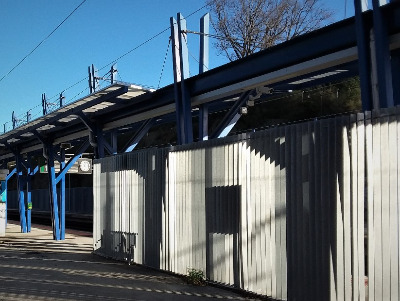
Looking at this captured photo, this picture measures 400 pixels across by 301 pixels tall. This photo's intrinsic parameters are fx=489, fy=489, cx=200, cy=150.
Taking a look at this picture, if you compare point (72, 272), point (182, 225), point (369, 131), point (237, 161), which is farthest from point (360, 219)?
point (72, 272)

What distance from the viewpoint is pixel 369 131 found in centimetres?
606

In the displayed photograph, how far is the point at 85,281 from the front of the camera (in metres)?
9.49

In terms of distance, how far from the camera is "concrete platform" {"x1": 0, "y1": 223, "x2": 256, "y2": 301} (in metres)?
8.09

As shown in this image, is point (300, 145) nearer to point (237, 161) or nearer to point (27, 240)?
point (237, 161)

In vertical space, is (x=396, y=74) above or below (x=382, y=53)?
below

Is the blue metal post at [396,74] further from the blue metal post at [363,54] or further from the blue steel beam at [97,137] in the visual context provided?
the blue steel beam at [97,137]

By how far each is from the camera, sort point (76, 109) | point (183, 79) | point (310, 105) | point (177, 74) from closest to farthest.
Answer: point (183, 79) → point (177, 74) → point (76, 109) → point (310, 105)

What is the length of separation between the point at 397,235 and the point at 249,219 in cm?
278

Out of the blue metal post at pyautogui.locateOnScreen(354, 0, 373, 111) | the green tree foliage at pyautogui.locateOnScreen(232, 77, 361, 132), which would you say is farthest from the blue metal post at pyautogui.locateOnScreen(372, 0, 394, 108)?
the green tree foliage at pyautogui.locateOnScreen(232, 77, 361, 132)

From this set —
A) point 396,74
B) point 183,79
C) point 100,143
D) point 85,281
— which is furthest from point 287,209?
point 100,143

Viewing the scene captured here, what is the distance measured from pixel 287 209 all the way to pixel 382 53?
260cm

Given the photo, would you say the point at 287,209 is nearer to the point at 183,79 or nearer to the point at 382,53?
the point at 382,53

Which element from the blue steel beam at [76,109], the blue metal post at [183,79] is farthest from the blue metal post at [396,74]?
the blue steel beam at [76,109]

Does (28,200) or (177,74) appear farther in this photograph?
(28,200)
